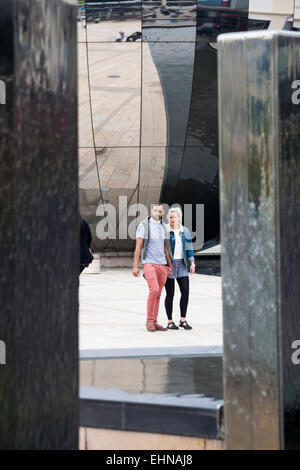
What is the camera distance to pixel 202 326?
368 inches

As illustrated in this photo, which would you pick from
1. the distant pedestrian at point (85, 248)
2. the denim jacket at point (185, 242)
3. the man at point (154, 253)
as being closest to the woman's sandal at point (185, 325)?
the man at point (154, 253)

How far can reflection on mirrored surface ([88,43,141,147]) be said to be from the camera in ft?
51.8

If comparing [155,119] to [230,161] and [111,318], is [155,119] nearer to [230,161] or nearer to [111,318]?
[111,318]

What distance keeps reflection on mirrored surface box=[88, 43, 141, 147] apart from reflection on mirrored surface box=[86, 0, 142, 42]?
0.15m

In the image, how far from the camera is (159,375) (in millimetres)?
5996

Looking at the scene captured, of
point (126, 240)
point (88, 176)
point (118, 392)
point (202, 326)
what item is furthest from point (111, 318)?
point (126, 240)

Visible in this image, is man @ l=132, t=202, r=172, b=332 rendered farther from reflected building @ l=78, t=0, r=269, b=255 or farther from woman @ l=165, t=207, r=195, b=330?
reflected building @ l=78, t=0, r=269, b=255

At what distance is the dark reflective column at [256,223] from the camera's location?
433 centimetres

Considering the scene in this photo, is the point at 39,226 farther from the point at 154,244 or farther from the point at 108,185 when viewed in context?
the point at 108,185

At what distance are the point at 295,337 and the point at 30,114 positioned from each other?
2157 mm

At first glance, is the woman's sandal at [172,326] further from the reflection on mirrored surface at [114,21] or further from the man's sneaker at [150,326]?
the reflection on mirrored surface at [114,21]

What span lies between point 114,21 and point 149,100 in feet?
5.40

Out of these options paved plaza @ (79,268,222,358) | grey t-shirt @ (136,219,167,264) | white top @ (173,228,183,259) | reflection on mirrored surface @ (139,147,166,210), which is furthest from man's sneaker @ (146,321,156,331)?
reflection on mirrored surface @ (139,147,166,210)

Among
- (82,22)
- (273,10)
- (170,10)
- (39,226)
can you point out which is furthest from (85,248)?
(273,10)
